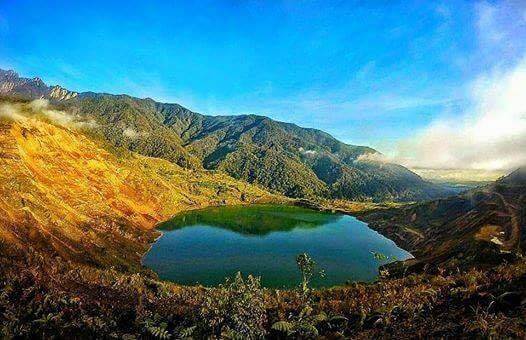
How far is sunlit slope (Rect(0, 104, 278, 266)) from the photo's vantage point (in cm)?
7300

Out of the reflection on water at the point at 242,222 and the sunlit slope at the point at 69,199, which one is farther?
the reflection on water at the point at 242,222

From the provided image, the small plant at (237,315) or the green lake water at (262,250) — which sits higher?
the small plant at (237,315)

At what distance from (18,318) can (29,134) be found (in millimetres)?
109643

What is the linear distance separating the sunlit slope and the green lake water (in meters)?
9.70

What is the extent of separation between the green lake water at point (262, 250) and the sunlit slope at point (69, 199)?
9700 millimetres

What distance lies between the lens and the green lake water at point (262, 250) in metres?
84.1

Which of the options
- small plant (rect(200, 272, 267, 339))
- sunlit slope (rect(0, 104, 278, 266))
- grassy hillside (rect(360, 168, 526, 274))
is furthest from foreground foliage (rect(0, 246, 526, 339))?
sunlit slope (rect(0, 104, 278, 266))

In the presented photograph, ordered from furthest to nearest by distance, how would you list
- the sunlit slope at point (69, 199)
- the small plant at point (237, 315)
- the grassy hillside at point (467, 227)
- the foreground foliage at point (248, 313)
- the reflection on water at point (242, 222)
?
1. the reflection on water at point (242, 222)
2. the sunlit slope at point (69, 199)
3. the grassy hillside at point (467, 227)
4. the foreground foliage at point (248, 313)
5. the small plant at point (237, 315)

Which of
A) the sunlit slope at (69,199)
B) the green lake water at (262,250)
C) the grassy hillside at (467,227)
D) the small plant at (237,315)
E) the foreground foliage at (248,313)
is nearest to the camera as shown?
the small plant at (237,315)

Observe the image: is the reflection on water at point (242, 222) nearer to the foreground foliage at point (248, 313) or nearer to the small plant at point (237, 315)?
the foreground foliage at point (248, 313)

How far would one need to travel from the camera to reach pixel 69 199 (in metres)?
108

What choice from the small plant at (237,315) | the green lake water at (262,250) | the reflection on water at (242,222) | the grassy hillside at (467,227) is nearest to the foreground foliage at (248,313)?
the small plant at (237,315)

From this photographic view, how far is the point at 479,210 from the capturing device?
114 metres

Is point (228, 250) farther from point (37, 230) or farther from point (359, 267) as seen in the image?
point (37, 230)
